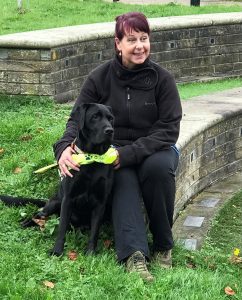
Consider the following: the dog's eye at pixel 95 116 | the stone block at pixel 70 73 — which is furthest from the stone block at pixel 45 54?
the dog's eye at pixel 95 116

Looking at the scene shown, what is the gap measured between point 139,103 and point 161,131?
0.23 meters

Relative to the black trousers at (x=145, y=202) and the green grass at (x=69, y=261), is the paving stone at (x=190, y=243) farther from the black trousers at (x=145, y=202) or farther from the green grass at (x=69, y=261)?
the black trousers at (x=145, y=202)

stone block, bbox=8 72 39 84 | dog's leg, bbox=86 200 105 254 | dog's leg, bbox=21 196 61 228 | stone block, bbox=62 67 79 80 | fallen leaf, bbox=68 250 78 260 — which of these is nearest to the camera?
fallen leaf, bbox=68 250 78 260

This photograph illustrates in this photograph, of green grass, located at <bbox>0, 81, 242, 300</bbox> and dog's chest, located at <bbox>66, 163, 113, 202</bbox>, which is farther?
dog's chest, located at <bbox>66, 163, 113, 202</bbox>

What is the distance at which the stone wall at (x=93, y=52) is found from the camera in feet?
28.6

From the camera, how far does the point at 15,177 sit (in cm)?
634

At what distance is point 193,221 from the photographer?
698 cm

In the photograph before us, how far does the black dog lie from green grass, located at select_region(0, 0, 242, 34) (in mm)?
7542

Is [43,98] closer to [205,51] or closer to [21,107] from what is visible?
[21,107]

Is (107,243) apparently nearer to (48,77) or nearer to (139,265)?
(139,265)

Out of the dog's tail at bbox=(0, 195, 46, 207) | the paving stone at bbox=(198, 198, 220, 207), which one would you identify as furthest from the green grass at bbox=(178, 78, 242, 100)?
the dog's tail at bbox=(0, 195, 46, 207)

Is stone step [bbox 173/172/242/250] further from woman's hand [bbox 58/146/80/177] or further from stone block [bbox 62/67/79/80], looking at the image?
stone block [bbox 62/67/79/80]

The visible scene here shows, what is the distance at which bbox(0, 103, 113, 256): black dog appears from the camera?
4.73 meters

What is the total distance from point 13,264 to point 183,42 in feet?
25.8
